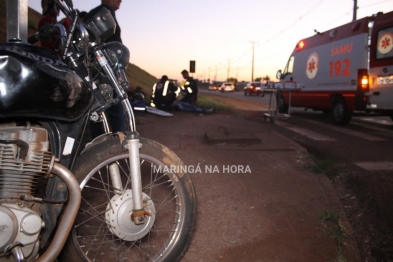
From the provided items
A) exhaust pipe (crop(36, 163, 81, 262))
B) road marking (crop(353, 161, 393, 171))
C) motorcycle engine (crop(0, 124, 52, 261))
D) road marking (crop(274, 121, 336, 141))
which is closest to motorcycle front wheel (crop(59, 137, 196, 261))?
exhaust pipe (crop(36, 163, 81, 262))

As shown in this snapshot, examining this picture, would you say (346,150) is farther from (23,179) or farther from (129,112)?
(23,179)

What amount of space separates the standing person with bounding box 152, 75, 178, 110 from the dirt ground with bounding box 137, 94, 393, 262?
6358mm

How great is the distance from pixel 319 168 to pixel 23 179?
4125 millimetres

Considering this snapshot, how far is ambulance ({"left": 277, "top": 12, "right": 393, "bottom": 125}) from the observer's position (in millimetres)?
9086

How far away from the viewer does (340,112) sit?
415 inches

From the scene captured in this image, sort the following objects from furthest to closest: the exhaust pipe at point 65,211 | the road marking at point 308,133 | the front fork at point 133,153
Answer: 1. the road marking at point 308,133
2. the front fork at point 133,153
3. the exhaust pipe at point 65,211

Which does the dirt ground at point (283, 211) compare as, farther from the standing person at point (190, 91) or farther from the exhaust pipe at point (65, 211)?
the standing person at point (190, 91)

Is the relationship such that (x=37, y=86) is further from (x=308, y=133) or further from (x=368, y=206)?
(x=308, y=133)

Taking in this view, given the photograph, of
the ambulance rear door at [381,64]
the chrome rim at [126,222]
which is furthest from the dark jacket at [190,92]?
the chrome rim at [126,222]

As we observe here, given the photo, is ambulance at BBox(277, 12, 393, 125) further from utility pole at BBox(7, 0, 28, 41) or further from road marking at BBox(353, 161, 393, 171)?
utility pole at BBox(7, 0, 28, 41)

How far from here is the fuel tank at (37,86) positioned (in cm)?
185

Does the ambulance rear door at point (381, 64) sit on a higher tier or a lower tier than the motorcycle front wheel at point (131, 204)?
higher

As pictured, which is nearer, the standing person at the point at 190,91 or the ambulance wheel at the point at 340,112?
the ambulance wheel at the point at 340,112

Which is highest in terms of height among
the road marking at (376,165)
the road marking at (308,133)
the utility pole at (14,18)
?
the utility pole at (14,18)
